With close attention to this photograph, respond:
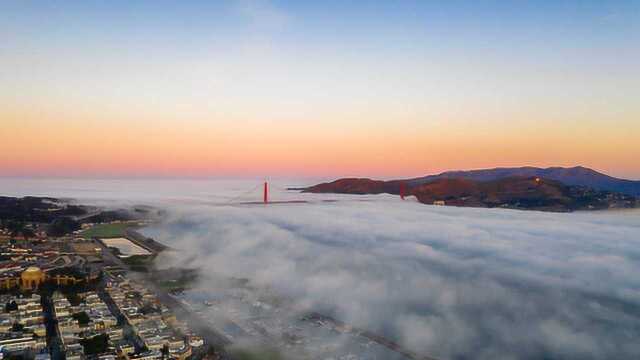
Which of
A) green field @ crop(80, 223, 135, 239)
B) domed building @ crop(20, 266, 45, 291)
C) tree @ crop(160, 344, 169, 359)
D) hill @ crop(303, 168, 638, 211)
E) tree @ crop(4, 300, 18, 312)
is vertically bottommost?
tree @ crop(160, 344, 169, 359)

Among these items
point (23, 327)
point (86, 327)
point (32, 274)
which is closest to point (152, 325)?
point (86, 327)

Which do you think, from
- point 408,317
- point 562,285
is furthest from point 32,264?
point 562,285

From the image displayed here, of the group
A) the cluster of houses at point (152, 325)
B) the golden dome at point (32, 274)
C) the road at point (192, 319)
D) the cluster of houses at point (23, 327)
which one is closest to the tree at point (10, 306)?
the cluster of houses at point (23, 327)

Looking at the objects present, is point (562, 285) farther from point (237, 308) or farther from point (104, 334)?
point (104, 334)

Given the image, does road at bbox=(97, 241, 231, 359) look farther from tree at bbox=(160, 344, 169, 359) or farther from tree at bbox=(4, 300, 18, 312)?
tree at bbox=(4, 300, 18, 312)

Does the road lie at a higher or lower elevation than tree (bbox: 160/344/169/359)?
higher

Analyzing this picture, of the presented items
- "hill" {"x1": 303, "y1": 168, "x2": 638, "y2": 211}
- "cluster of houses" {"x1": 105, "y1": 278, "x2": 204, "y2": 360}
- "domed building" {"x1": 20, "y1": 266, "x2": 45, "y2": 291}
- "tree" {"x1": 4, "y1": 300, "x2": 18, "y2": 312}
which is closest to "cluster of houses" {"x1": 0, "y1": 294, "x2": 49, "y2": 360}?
"tree" {"x1": 4, "y1": 300, "x2": 18, "y2": 312}
